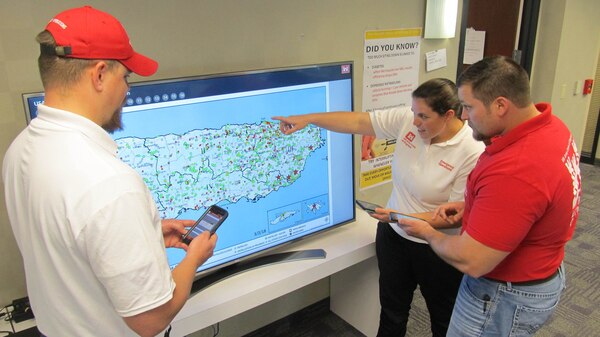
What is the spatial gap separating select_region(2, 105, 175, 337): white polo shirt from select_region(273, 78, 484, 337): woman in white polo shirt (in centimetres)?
99

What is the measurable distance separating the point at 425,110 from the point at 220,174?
83cm

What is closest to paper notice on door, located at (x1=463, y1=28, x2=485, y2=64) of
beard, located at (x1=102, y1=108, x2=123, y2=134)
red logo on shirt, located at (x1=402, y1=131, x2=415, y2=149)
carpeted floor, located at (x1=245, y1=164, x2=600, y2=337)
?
carpeted floor, located at (x1=245, y1=164, x2=600, y2=337)

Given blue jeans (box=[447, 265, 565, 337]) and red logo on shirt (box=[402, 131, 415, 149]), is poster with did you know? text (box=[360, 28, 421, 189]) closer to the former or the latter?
red logo on shirt (box=[402, 131, 415, 149])

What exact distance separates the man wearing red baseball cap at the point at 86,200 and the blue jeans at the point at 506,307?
1031 mm

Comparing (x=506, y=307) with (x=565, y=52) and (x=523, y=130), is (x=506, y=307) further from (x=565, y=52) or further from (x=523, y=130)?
(x=565, y=52)

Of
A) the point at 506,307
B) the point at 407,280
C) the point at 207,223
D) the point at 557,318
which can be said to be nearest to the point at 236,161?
the point at 207,223

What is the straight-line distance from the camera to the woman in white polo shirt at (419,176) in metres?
1.65

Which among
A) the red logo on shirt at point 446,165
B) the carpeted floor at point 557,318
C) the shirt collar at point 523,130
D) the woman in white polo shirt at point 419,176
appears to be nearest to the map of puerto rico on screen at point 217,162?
the woman in white polo shirt at point 419,176

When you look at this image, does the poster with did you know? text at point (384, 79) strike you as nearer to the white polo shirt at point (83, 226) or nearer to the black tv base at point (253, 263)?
the black tv base at point (253, 263)

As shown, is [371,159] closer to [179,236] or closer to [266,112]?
[266,112]

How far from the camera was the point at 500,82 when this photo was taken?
1.30 metres

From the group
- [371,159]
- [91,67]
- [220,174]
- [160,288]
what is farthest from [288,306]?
[91,67]

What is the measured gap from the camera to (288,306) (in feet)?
8.27

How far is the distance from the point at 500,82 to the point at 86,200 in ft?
3.82
